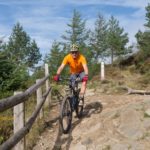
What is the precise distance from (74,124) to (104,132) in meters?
1.22

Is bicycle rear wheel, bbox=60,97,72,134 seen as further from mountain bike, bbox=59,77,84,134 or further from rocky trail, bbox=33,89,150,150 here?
rocky trail, bbox=33,89,150,150

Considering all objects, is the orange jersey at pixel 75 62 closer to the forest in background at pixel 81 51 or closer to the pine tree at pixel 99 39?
the forest in background at pixel 81 51

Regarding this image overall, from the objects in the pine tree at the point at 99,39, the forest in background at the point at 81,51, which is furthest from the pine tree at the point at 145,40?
the pine tree at the point at 99,39

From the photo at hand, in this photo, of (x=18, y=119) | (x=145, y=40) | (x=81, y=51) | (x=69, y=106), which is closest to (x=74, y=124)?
(x=69, y=106)

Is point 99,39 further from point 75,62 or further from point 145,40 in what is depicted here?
point 75,62

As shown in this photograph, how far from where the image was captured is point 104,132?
10.2 m

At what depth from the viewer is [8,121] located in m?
10.4

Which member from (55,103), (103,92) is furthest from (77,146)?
(103,92)

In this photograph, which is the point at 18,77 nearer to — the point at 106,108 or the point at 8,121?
the point at 106,108

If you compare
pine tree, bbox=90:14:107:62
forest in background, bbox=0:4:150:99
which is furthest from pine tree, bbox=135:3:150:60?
pine tree, bbox=90:14:107:62

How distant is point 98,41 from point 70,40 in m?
5.91

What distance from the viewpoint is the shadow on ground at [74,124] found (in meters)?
9.45

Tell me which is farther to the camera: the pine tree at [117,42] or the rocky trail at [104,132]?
the pine tree at [117,42]

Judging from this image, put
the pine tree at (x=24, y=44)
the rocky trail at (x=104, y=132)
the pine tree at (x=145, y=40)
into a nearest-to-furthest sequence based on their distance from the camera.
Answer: the rocky trail at (x=104, y=132), the pine tree at (x=145, y=40), the pine tree at (x=24, y=44)
